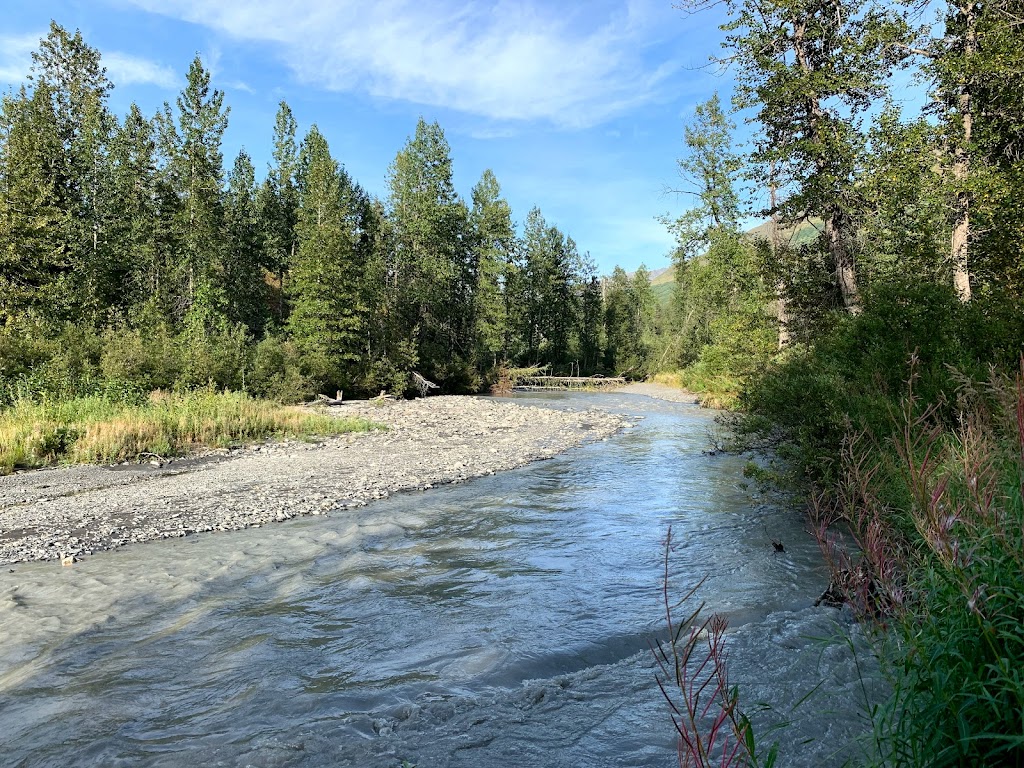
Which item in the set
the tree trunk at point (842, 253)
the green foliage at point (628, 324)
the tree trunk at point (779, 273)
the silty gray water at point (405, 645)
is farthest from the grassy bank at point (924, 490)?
the green foliage at point (628, 324)

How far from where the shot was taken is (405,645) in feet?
17.0

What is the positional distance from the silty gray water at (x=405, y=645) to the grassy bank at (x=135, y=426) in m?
7.02

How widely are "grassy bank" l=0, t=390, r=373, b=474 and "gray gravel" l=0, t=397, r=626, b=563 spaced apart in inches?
32.5

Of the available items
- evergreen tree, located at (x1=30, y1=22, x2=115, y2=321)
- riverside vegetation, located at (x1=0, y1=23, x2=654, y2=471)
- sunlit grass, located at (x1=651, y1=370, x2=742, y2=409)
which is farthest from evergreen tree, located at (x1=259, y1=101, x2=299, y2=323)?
sunlit grass, located at (x1=651, y1=370, x2=742, y2=409)

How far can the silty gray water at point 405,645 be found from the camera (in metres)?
3.80

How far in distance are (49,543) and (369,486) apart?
193 inches

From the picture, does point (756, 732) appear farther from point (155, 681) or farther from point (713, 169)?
point (713, 169)

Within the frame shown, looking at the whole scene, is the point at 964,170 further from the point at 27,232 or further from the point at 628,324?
the point at 628,324

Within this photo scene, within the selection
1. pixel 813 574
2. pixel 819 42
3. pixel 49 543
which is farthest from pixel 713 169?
pixel 49 543

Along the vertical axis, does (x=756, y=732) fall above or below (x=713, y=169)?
below

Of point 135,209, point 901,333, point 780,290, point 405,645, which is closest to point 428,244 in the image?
point 135,209

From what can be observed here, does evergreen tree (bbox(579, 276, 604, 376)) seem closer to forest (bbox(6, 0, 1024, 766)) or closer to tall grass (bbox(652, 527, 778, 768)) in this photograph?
forest (bbox(6, 0, 1024, 766))

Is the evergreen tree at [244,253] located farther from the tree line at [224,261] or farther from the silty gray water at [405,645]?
the silty gray water at [405,645]

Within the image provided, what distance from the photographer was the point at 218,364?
23.6 meters
